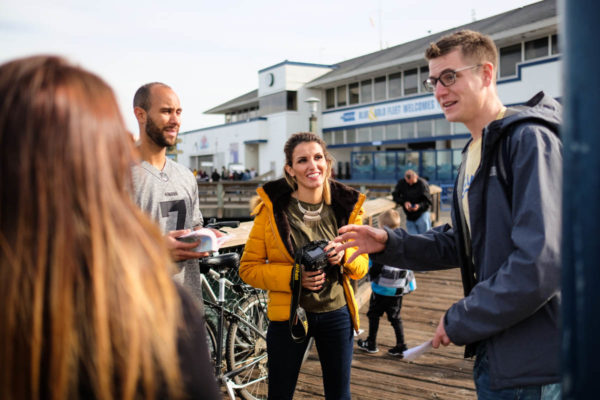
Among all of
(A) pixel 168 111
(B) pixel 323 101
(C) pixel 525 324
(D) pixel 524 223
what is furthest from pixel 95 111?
(B) pixel 323 101

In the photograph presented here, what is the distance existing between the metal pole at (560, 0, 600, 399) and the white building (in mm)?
20057

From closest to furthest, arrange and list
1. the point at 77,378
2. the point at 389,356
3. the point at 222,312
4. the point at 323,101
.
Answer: the point at 77,378 → the point at 222,312 → the point at 389,356 → the point at 323,101

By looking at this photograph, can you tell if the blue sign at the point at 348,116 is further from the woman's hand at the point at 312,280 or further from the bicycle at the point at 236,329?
the woman's hand at the point at 312,280

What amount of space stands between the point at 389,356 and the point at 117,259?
4377 millimetres

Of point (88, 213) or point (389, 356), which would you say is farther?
point (389, 356)

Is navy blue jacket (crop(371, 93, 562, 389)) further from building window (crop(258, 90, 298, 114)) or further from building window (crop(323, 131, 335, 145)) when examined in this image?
building window (crop(258, 90, 298, 114))

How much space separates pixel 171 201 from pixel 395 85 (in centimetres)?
2592

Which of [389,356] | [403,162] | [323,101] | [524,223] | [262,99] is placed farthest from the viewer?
[262,99]

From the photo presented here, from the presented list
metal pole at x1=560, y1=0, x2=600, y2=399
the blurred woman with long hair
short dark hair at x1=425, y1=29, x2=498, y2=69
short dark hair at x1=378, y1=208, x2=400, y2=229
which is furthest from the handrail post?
metal pole at x1=560, y1=0, x2=600, y2=399

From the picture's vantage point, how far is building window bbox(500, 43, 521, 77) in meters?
21.2

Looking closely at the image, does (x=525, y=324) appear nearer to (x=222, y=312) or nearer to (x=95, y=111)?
(x=95, y=111)

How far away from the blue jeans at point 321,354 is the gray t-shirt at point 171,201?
63 cm

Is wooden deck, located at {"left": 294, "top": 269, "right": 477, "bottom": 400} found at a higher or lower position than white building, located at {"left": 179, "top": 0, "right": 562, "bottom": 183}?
lower

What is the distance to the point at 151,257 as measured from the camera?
36.5 inches
